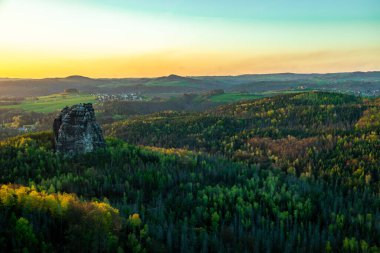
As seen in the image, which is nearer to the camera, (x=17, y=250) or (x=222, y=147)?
(x=17, y=250)

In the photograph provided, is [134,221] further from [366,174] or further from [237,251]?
[366,174]

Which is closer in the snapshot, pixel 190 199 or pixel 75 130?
pixel 190 199

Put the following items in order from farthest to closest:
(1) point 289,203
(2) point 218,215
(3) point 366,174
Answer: (3) point 366,174, (1) point 289,203, (2) point 218,215

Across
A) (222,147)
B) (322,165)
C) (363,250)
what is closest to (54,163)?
(363,250)

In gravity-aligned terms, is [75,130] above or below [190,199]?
above

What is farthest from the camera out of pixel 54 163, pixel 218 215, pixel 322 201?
pixel 54 163
